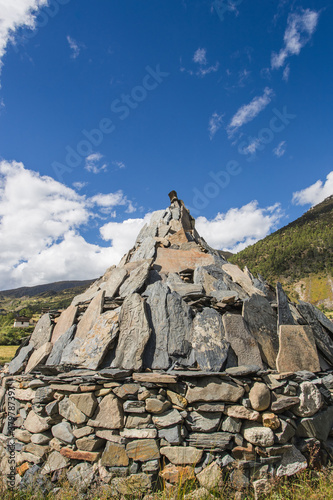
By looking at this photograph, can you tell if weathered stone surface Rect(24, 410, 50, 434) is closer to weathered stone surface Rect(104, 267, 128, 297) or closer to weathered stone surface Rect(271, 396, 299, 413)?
weathered stone surface Rect(104, 267, 128, 297)

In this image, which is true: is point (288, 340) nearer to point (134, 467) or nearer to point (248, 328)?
point (248, 328)

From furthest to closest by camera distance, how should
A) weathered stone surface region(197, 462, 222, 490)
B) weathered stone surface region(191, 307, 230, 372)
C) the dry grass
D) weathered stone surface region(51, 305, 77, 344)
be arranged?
the dry grass < weathered stone surface region(51, 305, 77, 344) < weathered stone surface region(191, 307, 230, 372) < weathered stone surface region(197, 462, 222, 490)

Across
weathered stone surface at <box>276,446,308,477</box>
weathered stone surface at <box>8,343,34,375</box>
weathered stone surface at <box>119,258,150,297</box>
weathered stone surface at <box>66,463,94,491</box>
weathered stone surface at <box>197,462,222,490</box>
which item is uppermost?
weathered stone surface at <box>119,258,150,297</box>

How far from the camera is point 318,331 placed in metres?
5.13

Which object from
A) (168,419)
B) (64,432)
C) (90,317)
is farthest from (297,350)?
(64,432)

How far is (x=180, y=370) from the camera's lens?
416cm

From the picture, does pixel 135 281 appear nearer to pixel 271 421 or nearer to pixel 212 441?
pixel 212 441

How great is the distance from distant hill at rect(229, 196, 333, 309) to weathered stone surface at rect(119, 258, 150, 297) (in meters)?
64.7

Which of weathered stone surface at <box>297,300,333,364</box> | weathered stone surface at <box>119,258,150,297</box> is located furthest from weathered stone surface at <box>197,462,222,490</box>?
weathered stone surface at <box>119,258,150,297</box>

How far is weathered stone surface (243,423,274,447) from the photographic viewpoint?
3691 millimetres

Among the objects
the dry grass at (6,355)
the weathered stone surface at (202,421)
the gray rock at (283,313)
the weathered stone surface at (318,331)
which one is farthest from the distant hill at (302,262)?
the weathered stone surface at (202,421)

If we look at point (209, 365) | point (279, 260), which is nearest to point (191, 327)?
point (209, 365)

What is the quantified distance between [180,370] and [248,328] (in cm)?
144

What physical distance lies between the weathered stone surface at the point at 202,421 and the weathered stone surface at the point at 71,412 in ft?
5.28
